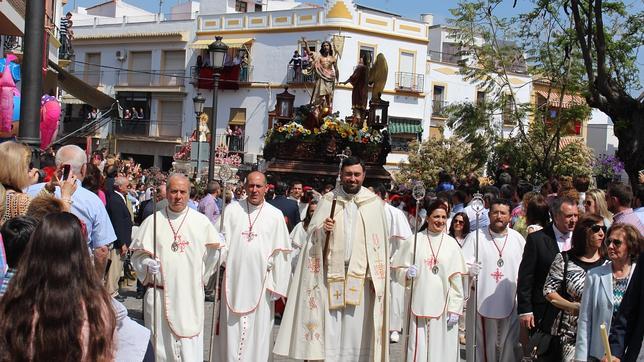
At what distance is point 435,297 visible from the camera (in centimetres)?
854

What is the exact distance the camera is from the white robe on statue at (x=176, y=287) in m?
8.02

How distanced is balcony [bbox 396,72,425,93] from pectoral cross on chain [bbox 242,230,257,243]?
121ft

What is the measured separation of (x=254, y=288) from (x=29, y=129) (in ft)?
7.84

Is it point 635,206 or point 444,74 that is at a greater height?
point 444,74

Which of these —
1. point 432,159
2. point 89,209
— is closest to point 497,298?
point 89,209

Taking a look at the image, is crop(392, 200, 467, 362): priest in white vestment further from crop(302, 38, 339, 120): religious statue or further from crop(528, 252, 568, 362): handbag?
crop(302, 38, 339, 120): religious statue

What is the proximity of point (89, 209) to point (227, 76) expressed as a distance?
134 feet

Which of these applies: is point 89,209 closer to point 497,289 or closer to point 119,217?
point 497,289

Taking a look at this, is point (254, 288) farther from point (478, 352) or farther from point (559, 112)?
point (559, 112)

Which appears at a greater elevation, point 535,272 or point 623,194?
point 623,194

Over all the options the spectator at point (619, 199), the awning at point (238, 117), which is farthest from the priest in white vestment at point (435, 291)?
the awning at point (238, 117)

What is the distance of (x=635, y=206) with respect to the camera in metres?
9.29

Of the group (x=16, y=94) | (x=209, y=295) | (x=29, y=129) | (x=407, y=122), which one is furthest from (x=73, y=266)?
(x=407, y=122)

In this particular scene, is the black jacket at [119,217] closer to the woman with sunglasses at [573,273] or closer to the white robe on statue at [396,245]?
the white robe on statue at [396,245]
